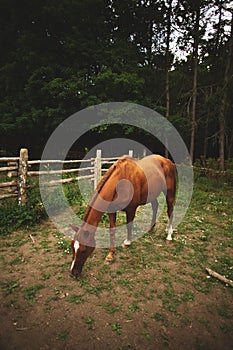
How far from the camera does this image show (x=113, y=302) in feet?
9.75

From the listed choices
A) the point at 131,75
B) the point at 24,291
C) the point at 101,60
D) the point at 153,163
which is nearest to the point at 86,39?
the point at 101,60

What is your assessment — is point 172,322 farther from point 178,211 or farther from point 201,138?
point 201,138

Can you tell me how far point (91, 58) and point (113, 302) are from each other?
43.5ft

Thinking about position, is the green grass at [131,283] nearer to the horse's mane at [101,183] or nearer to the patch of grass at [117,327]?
the patch of grass at [117,327]

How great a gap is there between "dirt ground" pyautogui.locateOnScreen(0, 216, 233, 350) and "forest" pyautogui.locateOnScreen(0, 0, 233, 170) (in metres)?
8.81

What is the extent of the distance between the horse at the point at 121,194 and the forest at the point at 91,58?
24.8 ft

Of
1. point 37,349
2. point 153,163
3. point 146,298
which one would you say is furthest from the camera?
point 153,163

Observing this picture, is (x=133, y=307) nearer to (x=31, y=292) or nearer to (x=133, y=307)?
(x=133, y=307)

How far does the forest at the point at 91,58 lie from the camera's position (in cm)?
1219

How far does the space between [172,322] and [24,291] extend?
82.3 inches

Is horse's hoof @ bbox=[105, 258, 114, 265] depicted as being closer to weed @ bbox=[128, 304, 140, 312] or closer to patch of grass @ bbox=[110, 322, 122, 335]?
weed @ bbox=[128, 304, 140, 312]

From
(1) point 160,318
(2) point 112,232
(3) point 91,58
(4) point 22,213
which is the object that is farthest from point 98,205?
(3) point 91,58

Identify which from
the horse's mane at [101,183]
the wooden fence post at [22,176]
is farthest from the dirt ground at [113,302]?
the wooden fence post at [22,176]

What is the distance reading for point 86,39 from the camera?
12938mm
